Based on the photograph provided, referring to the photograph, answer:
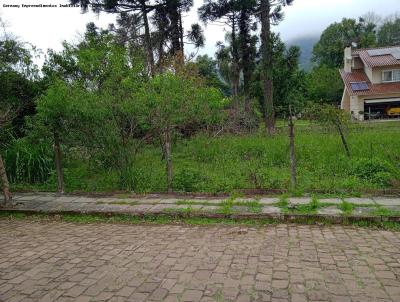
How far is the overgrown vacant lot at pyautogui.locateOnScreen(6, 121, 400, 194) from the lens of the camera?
24.3 ft

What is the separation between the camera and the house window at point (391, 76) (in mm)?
30902

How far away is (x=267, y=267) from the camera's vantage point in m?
4.01

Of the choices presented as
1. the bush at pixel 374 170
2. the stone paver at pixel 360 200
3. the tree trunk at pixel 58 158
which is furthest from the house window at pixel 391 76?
the tree trunk at pixel 58 158

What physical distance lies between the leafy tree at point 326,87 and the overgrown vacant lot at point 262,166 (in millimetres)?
30095

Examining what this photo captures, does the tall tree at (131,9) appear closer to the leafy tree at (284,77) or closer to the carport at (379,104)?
the leafy tree at (284,77)

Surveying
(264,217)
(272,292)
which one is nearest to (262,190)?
(264,217)

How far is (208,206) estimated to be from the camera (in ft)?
21.2

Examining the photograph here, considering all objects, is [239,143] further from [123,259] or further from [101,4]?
[101,4]

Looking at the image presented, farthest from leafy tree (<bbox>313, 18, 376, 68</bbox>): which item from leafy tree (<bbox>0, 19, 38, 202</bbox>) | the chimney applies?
leafy tree (<bbox>0, 19, 38, 202</bbox>)

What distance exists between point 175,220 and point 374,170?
14.5 feet

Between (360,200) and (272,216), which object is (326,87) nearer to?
(360,200)

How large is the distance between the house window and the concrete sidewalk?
28520 millimetres

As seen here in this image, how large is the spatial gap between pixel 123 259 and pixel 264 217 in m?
2.37

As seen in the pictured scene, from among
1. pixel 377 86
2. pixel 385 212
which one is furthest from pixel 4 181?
pixel 377 86
